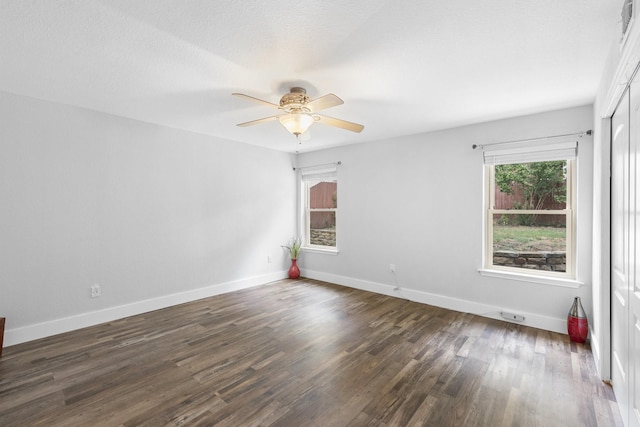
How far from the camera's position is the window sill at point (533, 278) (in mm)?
3137

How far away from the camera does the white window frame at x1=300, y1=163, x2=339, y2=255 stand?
5.33 m

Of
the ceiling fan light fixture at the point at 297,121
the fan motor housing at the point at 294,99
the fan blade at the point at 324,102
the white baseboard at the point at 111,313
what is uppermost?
the fan motor housing at the point at 294,99

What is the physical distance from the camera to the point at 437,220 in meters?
4.07

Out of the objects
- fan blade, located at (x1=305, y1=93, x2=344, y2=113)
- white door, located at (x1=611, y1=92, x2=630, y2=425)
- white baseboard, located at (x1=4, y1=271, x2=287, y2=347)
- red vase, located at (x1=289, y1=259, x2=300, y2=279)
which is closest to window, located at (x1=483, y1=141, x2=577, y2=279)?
white door, located at (x1=611, y1=92, x2=630, y2=425)

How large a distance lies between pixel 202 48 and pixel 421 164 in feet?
10.3

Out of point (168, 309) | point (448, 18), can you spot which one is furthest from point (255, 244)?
point (448, 18)

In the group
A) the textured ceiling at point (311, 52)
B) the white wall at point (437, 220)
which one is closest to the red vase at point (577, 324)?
the white wall at point (437, 220)

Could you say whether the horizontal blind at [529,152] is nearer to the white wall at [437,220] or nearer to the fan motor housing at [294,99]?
the white wall at [437,220]

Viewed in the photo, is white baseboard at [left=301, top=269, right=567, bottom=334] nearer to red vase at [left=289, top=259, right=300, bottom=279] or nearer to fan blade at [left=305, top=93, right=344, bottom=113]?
red vase at [left=289, top=259, right=300, bottom=279]

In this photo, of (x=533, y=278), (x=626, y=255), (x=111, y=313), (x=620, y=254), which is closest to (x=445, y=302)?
(x=533, y=278)

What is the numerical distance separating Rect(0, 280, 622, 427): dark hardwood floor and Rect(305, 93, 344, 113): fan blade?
217 centimetres

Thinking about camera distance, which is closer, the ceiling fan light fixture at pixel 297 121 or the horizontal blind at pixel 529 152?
the ceiling fan light fixture at pixel 297 121

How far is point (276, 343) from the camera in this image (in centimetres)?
294

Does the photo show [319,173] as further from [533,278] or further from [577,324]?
[577,324]
